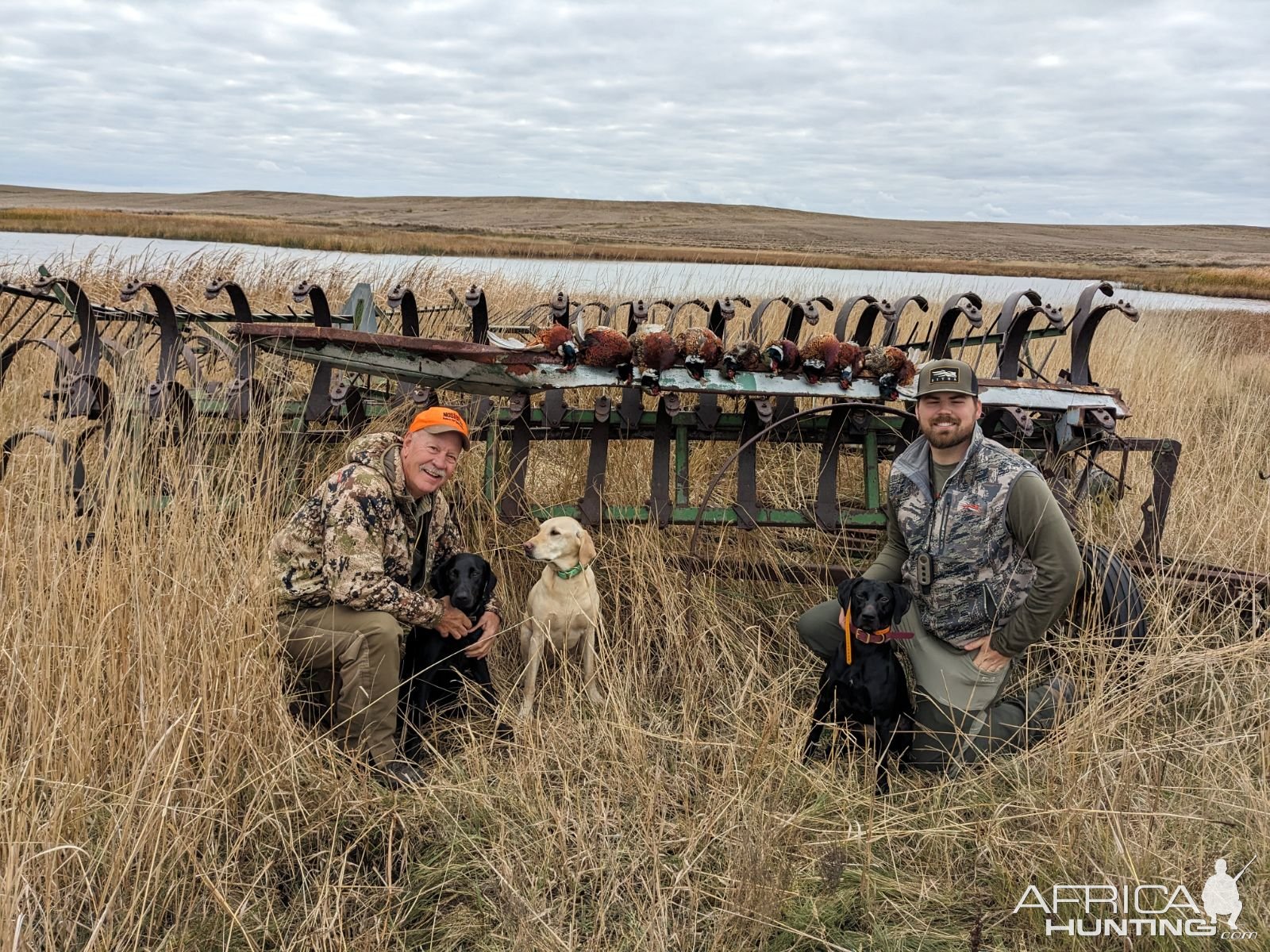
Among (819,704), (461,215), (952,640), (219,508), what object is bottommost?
(819,704)

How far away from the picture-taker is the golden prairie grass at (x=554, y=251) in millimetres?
36062

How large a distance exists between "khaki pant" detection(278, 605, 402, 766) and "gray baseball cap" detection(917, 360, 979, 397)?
257 cm

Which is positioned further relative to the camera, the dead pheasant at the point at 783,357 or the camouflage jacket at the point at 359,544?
the dead pheasant at the point at 783,357

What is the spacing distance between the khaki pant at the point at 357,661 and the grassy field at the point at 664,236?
27.7 m

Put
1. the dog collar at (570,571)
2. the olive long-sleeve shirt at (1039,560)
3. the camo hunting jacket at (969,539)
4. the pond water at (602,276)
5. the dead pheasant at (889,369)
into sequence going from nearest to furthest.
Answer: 1. the olive long-sleeve shirt at (1039,560)
2. the camo hunting jacket at (969,539)
3. the dog collar at (570,571)
4. the dead pheasant at (889,369)
5. the pond water at (602,276)

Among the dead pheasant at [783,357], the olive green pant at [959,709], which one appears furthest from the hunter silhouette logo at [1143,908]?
the dead pheasant at [783,357]

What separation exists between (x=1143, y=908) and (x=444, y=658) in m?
2.94

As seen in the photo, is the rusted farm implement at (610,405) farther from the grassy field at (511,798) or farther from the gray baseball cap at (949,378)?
the gray baseball cap at (949,378)

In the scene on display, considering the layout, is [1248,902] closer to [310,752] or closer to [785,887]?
[785,887]

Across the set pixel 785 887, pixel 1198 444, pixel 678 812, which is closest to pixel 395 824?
pixel 678 812

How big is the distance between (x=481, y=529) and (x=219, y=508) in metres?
1.51

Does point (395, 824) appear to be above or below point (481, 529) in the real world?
below

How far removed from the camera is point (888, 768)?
13.6 ft

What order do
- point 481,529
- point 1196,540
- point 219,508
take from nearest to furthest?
point 219,508 → point 481,529 → point 1196,540
